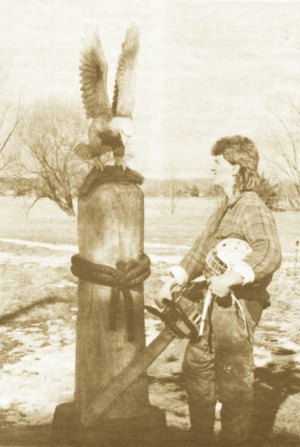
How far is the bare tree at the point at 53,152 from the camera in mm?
7309

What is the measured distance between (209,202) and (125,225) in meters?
3.66

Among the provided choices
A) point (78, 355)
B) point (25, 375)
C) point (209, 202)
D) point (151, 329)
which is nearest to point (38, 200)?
point (209, 202)

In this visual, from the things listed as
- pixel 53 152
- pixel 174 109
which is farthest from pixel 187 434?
pixel 53 152

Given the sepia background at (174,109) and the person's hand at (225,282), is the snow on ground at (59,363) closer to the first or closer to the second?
the sepia background at (174,109)

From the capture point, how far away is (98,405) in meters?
2.30

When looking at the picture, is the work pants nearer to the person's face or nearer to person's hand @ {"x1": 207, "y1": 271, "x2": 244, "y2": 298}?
person's hand @ {"x1": 207, "y1": 271, "x2": 244, "y2": 298}

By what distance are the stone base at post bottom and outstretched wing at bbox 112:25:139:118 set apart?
1.39 meters

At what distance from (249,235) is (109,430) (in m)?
1.04

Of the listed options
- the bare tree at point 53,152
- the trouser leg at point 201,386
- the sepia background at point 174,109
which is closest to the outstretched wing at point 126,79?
the sepia background at point 174,109

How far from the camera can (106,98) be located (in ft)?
8.63

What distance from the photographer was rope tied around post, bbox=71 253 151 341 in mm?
2361

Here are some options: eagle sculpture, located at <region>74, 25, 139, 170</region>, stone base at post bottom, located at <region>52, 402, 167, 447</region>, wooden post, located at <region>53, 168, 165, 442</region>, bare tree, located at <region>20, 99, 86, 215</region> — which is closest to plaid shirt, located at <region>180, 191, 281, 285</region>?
wooden post, located at <region>53, 168, 165, 442</region>

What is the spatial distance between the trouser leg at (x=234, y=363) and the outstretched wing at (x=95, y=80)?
1081mm

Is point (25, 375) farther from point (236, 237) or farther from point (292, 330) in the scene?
point (292, 330)
